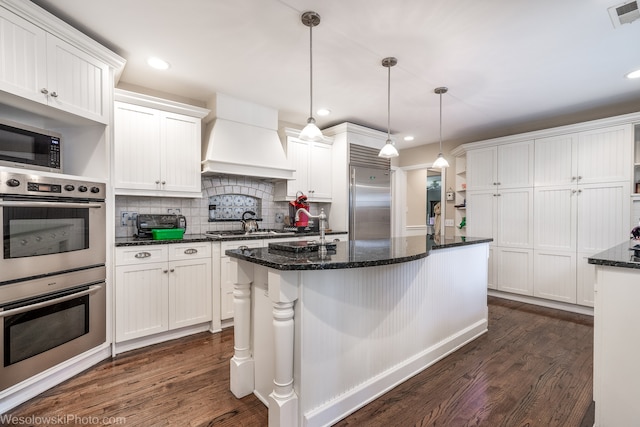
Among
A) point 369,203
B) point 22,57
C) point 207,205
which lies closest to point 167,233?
point 207,205

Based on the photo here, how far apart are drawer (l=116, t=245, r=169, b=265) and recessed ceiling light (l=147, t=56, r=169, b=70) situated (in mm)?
1604

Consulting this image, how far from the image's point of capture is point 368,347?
1.83 meters

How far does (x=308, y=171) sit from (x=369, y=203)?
102 centimetres

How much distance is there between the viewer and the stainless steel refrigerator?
13.6ft

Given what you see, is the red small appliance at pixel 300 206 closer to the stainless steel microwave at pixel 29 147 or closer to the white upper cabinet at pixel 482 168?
the stainless steel microwave at pixel 29 147

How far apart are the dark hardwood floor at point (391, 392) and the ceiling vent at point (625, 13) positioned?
2440 mm

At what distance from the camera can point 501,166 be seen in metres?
4.12

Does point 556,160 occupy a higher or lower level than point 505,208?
higher

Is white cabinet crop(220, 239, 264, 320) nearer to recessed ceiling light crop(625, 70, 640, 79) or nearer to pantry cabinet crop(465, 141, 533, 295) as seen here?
pantry cabinet crop(465, 141, 533, 295)

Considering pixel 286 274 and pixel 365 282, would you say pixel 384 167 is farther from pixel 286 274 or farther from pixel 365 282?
pixel 286 274

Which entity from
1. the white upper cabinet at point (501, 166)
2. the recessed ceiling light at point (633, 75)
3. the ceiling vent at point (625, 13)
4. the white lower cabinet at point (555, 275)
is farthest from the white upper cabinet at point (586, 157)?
the ceiling vent at point (625, 13)

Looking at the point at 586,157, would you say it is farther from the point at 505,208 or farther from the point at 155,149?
the point at 155,149

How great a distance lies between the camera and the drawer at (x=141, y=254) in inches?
95.3

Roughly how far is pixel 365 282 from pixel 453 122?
3366 mm
